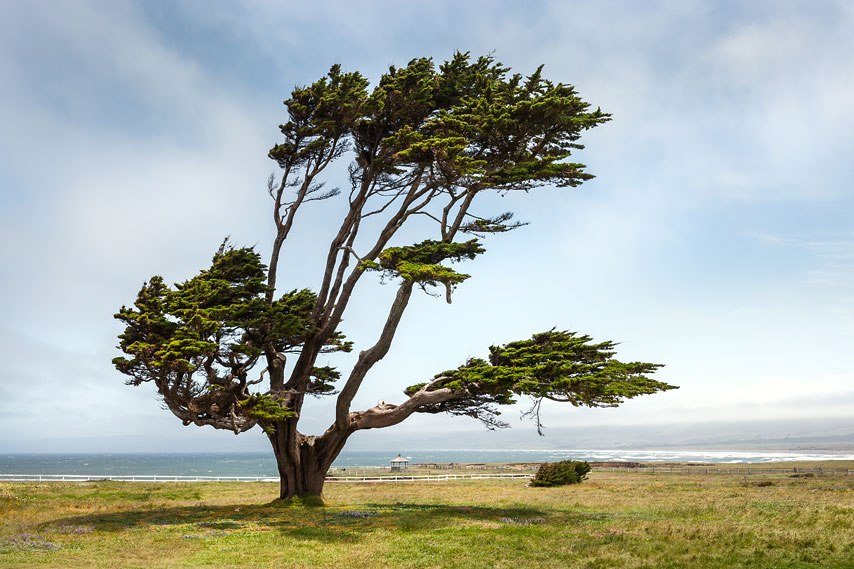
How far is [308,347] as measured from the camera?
23203mm

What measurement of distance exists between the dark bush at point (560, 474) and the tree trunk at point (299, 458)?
61.1 feet

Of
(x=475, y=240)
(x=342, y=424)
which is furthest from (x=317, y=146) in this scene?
(x=342, y=424)

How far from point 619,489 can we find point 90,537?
25179 millimetres

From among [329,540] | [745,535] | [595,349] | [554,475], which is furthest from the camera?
[554,475]

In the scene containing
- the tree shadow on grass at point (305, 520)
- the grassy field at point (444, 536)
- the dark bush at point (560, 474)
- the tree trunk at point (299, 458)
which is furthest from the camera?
the dark bush at point (560, 474)

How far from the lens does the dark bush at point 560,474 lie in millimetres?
36781

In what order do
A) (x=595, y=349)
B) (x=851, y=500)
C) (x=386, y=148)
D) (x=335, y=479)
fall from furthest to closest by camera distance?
(x=335, y=479) → (x=386, y=148) → (x=851, y=500) → (x=595, y=349)

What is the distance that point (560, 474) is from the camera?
122 ft

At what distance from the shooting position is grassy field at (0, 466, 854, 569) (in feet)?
39.4

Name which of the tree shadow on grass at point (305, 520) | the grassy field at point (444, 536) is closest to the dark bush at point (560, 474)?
the grassy field at point (444, 536)

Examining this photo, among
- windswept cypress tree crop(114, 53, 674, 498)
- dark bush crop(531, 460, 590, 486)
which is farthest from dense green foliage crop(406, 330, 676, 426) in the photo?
dark bush crop(531, 460, 590, 486)

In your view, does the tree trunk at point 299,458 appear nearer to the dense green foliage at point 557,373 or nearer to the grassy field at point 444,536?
the grassy field at point 444,536

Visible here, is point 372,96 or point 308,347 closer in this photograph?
point 372,96

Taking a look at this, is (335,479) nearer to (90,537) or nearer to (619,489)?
(619,489)
